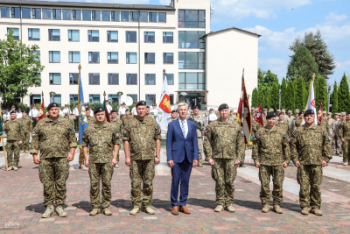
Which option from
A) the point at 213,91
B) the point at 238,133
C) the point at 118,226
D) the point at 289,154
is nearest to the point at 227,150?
the point at 238,133

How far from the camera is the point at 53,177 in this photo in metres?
6.24

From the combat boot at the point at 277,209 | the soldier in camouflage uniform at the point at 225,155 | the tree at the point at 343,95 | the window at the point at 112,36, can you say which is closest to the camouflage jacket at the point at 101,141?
the soldier in camouflage uniform at the point at 225,155

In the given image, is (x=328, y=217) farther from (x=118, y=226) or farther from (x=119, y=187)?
(x=119, y=187)

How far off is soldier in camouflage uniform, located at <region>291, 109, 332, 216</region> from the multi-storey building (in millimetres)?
37496

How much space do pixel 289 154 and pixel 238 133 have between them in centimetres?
114

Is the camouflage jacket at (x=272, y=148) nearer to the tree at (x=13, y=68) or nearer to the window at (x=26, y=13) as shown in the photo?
the tree at (x=13, y=68)

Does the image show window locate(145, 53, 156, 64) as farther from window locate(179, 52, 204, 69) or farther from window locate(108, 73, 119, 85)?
window locate(108, 73, 119, 85)

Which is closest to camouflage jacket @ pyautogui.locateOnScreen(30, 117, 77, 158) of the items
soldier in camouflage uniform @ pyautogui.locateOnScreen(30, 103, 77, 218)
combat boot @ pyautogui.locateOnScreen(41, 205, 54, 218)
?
soldier in camouflage uniform @ pyautogui.locateOnScreen(30, 103, 77, 218)

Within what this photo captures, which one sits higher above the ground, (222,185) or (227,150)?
(227,150)

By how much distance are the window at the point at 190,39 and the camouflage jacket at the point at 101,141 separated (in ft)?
136

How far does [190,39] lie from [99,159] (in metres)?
42.2

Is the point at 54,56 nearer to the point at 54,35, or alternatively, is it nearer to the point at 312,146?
the point at 54,35

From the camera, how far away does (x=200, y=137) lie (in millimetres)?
12453

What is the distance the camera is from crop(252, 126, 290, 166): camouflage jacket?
6508 millimetres
